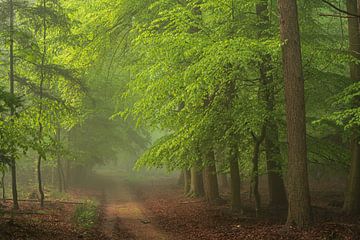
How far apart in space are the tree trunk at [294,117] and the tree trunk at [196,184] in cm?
1273

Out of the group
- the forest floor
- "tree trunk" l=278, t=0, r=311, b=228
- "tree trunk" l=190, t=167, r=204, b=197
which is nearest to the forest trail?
the forest floor

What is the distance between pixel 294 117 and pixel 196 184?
13681mm

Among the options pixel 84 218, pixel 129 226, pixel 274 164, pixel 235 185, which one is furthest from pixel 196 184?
pixel 84 218

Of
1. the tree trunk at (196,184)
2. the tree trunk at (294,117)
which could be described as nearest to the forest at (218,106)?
the tree trunk at (294,117)

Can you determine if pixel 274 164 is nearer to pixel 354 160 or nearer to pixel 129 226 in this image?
pixel 354 160

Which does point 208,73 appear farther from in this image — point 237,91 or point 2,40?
point 2,40

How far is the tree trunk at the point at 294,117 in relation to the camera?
1016cm

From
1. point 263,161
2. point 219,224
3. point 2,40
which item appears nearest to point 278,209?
point 263,161

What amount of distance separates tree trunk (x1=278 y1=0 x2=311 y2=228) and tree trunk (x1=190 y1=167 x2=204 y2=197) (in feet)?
41.8

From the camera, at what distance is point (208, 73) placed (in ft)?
37.6

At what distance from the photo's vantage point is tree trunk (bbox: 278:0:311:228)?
1016cm

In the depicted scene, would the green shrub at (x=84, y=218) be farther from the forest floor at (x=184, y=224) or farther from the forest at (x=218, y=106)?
the forest floor at (x=184, y=224)

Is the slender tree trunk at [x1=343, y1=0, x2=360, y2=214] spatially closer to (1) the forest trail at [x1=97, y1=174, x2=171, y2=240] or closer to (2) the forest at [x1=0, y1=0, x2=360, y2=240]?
(2) the forest at [x1=0, y1=0, x2=360, y2=240]

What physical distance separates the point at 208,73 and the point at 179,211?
855cm
